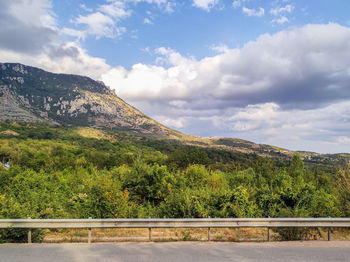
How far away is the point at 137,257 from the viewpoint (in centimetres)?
517

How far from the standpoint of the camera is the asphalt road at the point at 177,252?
515 centimetres

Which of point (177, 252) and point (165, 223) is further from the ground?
point (165, 223)

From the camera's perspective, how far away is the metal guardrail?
6184 millimetres

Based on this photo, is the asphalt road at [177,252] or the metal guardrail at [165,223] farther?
the metal guardrail at [165,223]

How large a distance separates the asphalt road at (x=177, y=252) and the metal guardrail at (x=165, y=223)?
1.52ft

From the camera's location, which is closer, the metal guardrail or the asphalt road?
the asphalt road

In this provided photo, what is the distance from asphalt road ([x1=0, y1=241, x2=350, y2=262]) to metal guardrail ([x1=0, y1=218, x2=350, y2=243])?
A: 1.52ft

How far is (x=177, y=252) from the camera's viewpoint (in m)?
5.47

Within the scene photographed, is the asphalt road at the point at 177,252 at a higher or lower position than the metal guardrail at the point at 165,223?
lower

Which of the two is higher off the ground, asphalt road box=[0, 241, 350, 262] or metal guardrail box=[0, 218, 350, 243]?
metal guardrail box=[0, 218, 350, 243]

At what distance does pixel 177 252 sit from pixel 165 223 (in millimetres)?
1077

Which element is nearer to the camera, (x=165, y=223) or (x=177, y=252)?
(x=177, y=252)

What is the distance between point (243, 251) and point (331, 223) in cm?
286

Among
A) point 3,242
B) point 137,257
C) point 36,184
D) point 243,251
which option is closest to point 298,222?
point 243,251
